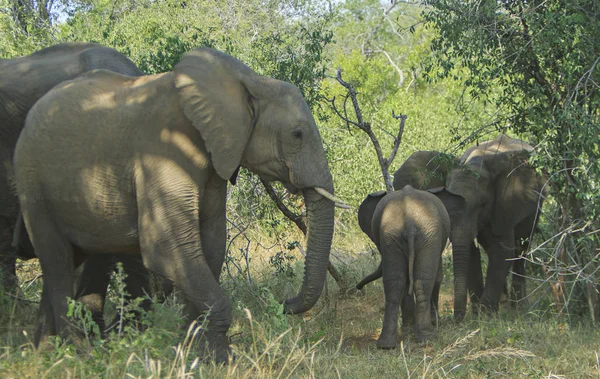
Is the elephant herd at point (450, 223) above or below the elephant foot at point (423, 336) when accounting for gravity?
above

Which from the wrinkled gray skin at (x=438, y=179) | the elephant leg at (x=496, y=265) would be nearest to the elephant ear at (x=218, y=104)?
the wrinkled gray skin at (x=438, y=179)

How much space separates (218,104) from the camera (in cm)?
531

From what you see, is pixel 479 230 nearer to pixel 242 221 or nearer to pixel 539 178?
pixel 539 178

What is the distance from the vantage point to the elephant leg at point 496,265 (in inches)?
352

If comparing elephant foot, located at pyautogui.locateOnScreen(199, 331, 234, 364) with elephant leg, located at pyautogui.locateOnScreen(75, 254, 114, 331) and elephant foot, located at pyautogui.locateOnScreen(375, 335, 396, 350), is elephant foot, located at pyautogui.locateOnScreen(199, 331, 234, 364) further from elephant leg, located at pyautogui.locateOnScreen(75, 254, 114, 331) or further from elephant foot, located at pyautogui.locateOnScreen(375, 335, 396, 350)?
elephant foot, located at pyautogui.locateOnScreen(375, 335, 396, 350)

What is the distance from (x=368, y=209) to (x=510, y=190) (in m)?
1.95

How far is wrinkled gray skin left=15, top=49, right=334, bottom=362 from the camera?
5316mm

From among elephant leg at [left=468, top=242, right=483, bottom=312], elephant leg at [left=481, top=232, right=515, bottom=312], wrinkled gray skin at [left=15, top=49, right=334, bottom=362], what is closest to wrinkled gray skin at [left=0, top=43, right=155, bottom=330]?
wrinkled gray skin at [left=15, top=49, right=334, bottom=362]

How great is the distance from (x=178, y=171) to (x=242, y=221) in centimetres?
424

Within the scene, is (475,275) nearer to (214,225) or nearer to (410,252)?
(410,252)

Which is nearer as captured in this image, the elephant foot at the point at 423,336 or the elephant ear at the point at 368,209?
the elephant foot at the point at 423,336

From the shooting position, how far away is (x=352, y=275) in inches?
376

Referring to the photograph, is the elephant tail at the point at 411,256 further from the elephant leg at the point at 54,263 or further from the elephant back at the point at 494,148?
the elephant leg at the point at 54,263

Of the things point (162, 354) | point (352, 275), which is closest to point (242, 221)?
point (352, 275)
